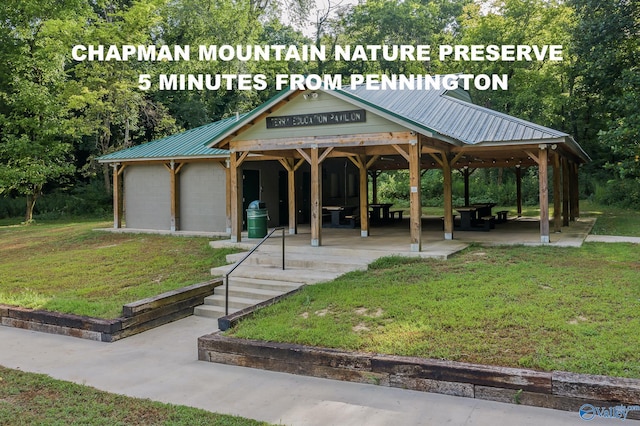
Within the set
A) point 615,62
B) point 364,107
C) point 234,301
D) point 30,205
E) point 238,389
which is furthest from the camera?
point 30,205

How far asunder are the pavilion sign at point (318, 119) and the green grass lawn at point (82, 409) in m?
7.20

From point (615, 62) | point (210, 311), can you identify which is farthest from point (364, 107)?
point (615, 62)

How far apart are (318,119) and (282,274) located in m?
3.69

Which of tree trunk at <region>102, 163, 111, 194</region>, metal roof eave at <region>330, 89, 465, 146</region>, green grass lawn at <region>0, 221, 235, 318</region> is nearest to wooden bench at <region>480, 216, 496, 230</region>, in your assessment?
metal roof eave at <region>330, 89, 465, 146</region>

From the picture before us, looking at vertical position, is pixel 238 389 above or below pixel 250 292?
below

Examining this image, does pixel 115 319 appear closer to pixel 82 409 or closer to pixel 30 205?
pixel 82 409

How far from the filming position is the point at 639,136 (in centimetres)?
1533

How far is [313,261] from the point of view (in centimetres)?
920

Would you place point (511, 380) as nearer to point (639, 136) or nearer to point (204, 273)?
point (204, 273)

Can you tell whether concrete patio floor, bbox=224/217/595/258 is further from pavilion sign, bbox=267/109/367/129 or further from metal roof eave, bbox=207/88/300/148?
pavilion sign, bbox=267/109/367/129

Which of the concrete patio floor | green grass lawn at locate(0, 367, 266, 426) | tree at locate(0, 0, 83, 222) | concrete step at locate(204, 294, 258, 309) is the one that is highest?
tree at locate(0, 0, 83, 222)

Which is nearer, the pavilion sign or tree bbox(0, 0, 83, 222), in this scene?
the pavilion sign

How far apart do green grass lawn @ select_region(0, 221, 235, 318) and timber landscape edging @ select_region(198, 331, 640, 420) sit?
256cm

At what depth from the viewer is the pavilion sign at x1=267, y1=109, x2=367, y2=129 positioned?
1012 centimetres
